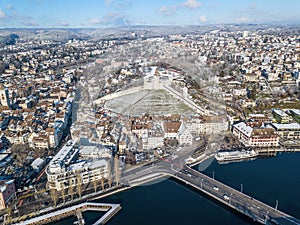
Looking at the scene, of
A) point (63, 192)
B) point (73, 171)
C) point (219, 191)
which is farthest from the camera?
point (73, 171)

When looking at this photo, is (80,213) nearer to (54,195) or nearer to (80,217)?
(80,217)

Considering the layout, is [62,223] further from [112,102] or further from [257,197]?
[112,102]

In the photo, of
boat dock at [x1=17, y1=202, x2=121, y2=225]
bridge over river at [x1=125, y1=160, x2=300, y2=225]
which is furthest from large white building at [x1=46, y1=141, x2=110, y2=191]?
bridge over river at [x1=125, y1=160, x2=300, y2=225]

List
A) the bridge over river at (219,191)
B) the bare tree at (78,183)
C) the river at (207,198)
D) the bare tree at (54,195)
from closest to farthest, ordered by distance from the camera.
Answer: the bridge over river at (219,191)
the river at (207,198)
the bare tree at (54,195)
the bare tree at (78,183)

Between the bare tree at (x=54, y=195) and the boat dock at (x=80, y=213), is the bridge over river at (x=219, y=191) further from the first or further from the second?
the bare tree at (x=54, y=195)

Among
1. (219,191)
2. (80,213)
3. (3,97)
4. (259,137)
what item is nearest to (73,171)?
(80,213)

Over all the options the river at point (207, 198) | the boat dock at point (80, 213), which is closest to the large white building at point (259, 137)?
the river at point (207, 198)

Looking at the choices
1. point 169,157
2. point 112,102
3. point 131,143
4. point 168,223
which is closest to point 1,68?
point 112,102

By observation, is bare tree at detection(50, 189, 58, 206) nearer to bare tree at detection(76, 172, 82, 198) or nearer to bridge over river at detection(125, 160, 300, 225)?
bare tree at detection(76, 172, 82, 198)
